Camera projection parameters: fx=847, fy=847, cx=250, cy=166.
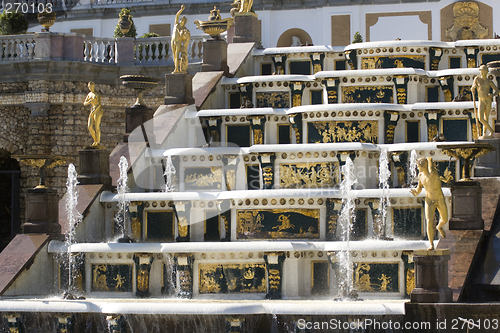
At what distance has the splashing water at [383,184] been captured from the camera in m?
15.5

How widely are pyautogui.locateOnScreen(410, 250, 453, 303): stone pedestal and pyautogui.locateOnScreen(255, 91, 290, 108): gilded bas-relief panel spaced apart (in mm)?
8706

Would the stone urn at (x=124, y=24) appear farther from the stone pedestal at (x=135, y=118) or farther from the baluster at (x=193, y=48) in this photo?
the stone pedestal at (x=135, y=118)

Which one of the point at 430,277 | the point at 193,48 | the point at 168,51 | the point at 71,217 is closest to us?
the point at 430,277

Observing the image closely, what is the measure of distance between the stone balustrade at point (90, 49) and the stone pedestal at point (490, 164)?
12.7m

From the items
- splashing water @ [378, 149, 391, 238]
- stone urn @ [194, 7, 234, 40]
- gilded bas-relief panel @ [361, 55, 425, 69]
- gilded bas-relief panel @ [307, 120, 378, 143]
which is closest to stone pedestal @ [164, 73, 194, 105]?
stone urn @ [194, 7, 234, 40]

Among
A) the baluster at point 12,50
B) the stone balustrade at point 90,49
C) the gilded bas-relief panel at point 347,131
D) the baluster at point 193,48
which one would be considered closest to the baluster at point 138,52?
the stone balustrade at point 90,49

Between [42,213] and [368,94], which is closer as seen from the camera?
[42,213]

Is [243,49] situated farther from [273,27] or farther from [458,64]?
[273,27]

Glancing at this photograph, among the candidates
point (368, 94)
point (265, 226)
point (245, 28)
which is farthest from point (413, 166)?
point (245, 28)

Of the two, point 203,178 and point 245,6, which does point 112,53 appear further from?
point 203,178

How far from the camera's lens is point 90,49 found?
27.8 metres

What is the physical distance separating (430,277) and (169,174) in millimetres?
6818

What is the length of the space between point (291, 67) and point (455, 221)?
30.5 feet

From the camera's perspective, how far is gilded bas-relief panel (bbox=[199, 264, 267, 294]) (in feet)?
49.0
